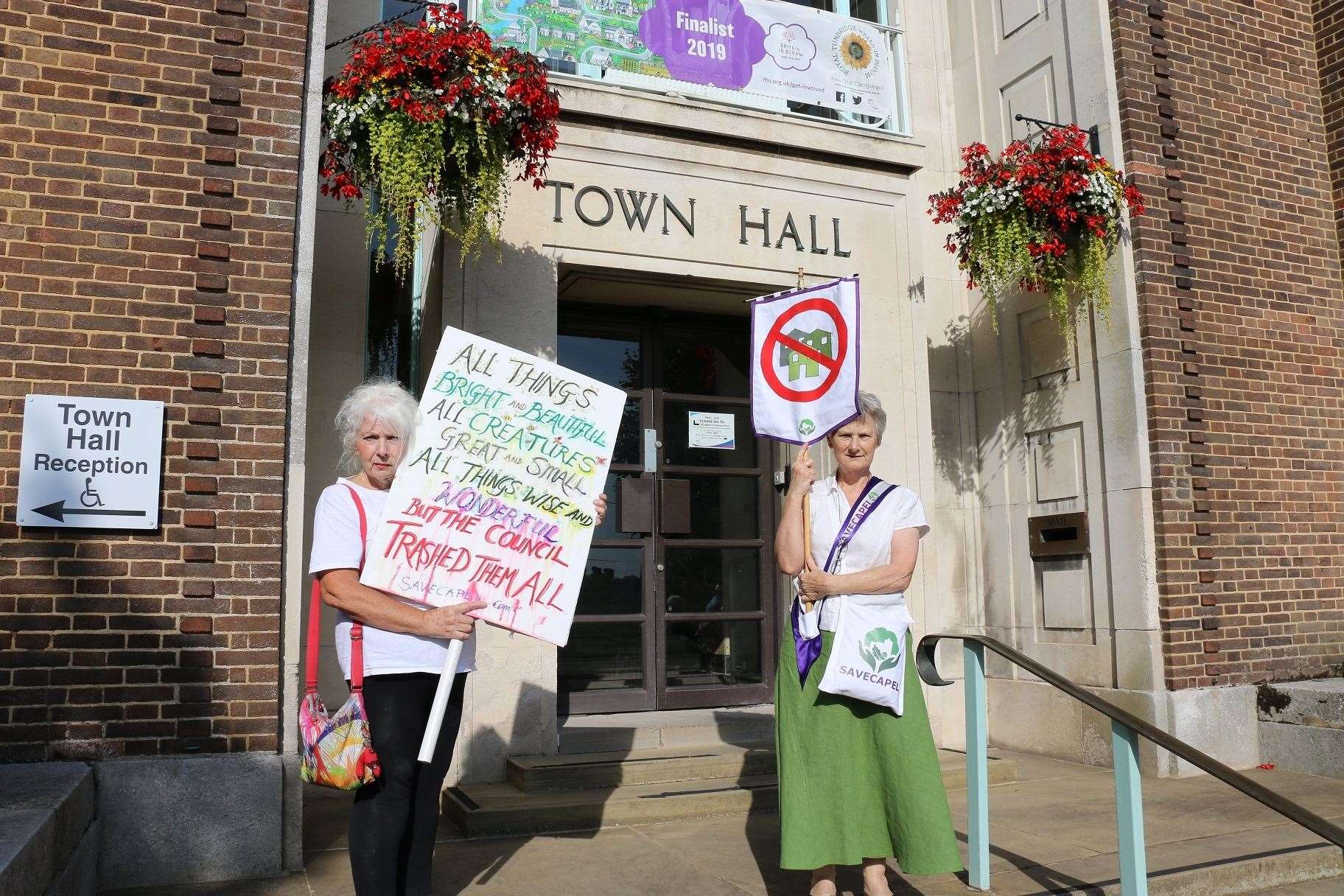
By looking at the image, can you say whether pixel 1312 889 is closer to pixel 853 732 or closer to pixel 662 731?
pixel 853 732

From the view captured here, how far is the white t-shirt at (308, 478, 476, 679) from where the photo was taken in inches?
114

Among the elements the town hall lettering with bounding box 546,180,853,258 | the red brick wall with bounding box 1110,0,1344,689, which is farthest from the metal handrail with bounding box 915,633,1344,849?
the town hall lettering with bounding box 546,180,853,258

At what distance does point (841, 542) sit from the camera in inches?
143

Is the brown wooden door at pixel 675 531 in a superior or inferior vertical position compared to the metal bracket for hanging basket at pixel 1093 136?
inferior

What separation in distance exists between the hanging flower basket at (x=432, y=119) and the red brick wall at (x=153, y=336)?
36cm

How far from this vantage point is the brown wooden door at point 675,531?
6.94 metres

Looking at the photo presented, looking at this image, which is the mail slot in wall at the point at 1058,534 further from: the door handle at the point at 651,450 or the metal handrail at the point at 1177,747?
the metal handrail at the point at 1177,747

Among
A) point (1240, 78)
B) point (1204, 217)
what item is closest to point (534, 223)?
point (1204, 217)

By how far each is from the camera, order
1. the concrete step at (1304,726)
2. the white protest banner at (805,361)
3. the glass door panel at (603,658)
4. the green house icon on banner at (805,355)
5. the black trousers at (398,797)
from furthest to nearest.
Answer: the glass door panel at (603,658) → the concrete step at (1304,726) → the green house icon on banner at (805,355) → the white protest banner at (805,361) → the black trousers at (398,797)

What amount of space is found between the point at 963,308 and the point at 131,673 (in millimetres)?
6287

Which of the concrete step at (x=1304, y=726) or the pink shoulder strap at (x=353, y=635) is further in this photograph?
the concrete step at (x=1304, y=726)

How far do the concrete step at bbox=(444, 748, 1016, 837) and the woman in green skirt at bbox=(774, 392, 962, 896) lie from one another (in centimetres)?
169

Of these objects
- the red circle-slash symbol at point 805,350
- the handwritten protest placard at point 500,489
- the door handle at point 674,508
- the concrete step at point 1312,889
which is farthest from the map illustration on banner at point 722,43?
the concrete step at point 1312,889

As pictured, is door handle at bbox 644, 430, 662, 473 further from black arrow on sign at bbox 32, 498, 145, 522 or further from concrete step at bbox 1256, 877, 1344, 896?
concrete step at bbox 1256, 877, 1344, 896
